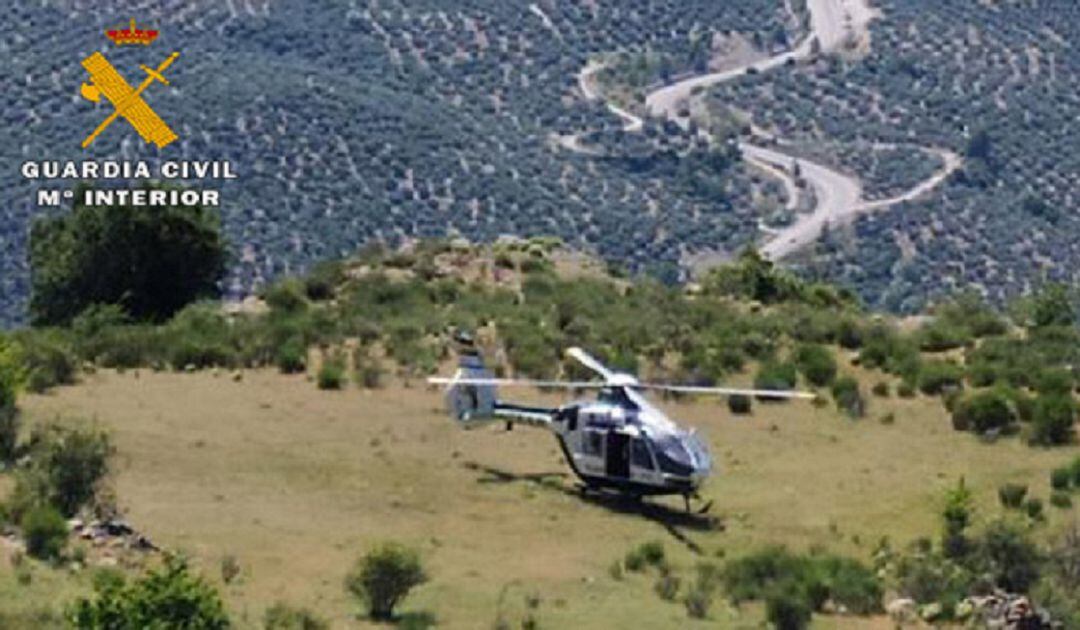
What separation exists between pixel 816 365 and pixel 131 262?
23.7m

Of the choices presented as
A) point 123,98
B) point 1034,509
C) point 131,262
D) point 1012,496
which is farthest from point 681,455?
point 123,98

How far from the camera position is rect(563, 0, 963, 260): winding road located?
5037 inches

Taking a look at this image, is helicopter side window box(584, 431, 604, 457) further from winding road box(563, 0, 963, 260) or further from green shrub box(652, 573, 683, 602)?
winding road box(563, 0, 963, 260)

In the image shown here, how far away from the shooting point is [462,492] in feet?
163

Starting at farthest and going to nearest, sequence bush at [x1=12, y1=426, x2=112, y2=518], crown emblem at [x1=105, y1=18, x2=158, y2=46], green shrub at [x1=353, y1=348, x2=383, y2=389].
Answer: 1. crown emblem at [x1=105, y1=18, x2=158, y2=46]
2. green shrub at [x1=353, y1=348, x2=383, y2=389]
3. bush at [x1=12, y1=426, x2=112, y2=518]

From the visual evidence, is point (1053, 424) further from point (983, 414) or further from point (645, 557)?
point (645, 557)

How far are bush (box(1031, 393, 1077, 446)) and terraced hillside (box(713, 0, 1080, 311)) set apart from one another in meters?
54.6

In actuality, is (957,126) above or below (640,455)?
below

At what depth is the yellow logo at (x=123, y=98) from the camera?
112312 millimetres

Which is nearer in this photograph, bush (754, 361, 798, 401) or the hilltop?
bush (754, 361, 798, 401)

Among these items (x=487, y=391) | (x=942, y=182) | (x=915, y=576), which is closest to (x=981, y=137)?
(x=942, y=182)

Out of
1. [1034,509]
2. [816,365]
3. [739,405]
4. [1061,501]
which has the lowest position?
[816,365]

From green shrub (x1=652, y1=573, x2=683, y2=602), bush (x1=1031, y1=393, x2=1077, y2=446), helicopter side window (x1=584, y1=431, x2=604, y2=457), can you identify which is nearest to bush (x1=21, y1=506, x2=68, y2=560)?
green shrub (x1=652, y1=573, x2=683, y2=602)

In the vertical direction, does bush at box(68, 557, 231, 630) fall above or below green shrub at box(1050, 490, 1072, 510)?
above
